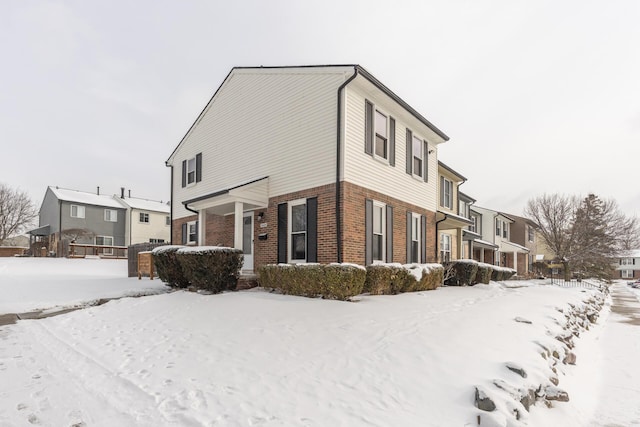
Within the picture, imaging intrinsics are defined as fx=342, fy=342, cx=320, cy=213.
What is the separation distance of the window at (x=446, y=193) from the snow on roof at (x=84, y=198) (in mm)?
31319

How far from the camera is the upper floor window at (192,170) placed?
15.1m

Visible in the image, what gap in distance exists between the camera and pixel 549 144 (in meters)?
22.9

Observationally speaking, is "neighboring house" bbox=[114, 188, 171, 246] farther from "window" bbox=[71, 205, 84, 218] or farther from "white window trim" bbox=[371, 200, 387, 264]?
"white window trim" bbox=[371, 200, 387, 264]

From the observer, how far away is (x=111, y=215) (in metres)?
34.1

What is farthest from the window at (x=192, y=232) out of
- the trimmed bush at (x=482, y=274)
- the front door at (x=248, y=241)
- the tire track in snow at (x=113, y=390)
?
the trimmed bush at (x=482, y=274)

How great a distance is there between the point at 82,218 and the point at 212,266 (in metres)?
30.1

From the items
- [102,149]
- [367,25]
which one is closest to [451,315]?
[367,25]

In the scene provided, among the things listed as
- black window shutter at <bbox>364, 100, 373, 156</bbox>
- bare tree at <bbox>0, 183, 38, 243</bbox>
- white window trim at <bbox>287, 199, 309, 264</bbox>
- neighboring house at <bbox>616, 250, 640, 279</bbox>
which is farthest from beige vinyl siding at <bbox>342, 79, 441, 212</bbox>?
neighboring house at <bbox>616, 250, 640, 279</bbox>

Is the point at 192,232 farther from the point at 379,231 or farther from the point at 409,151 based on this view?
the point at 409,151

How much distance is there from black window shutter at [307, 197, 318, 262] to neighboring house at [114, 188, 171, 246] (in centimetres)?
2765

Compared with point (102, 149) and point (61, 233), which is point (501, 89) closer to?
point (102, 149)

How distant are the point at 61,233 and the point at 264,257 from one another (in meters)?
26.2

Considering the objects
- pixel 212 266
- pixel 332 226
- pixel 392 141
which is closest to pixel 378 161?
pixel 392 141

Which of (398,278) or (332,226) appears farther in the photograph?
(398,278)
